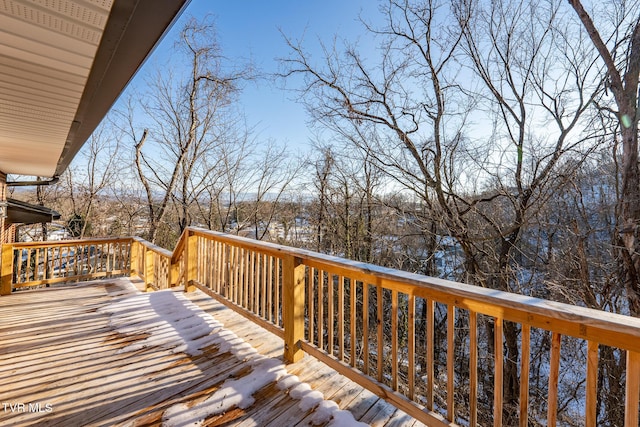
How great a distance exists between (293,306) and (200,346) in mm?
1080

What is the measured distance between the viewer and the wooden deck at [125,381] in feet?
5.91

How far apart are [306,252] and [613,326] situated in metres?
1.76

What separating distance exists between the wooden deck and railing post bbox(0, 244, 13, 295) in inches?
83.9

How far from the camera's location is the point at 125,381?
2170 mm

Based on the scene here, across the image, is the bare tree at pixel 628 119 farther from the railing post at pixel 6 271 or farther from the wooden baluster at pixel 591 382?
the railing post at pixel 6 271

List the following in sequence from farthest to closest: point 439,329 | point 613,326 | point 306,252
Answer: point 439,329 → point 306,252 → point 613,326

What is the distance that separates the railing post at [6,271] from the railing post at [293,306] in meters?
5.50

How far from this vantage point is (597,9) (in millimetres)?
4855

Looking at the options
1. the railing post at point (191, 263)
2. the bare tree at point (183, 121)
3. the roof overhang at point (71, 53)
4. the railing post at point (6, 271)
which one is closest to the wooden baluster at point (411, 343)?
the roof overhang at point (71, 53)

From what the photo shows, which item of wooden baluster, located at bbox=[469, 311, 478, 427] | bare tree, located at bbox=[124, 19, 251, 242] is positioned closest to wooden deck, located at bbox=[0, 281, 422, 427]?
wooden baluster, located at bbox=[469, 311, 478, 427]

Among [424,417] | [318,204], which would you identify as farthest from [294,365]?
[318,204]

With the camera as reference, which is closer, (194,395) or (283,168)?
(194,395)

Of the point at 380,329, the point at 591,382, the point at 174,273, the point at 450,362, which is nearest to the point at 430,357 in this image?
the point at 450,362

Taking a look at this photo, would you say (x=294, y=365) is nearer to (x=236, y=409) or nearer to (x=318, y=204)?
(x=236, y=409)
